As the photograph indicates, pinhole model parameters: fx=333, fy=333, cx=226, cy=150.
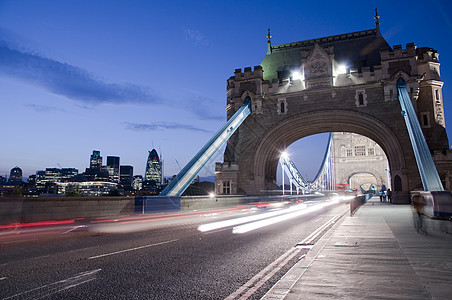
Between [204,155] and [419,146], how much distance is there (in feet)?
51.7

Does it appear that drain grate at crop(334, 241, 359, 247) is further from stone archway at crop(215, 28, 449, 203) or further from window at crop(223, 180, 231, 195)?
window at crop(223, 180, 231, 195)

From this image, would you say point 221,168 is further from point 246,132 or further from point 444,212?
point 444,212

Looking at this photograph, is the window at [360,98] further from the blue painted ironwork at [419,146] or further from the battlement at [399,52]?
the battlement at [399,52]

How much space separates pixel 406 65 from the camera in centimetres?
2767

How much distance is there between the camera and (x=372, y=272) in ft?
15.3

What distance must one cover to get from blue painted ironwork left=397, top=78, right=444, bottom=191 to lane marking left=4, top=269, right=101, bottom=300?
2097 centimetres

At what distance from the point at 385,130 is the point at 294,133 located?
28.8ft

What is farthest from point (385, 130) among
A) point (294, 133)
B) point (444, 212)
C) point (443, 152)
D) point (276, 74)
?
point (444, 212)

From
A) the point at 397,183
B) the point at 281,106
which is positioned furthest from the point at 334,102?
the point at 397,183

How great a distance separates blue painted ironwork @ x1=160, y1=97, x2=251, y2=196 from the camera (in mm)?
23359

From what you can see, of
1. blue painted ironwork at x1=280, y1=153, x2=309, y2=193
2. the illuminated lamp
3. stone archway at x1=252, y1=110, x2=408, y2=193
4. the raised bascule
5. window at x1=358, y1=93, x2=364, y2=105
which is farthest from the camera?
blue painted ironwork at x1=280, y1=153, x2=309, y2=193

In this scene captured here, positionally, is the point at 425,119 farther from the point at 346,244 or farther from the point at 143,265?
the point at 143,265

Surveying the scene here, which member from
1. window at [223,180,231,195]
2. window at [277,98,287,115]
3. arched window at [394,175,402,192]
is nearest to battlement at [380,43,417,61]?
window at [277,98,287,115]

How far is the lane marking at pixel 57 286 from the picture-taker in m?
3.93
